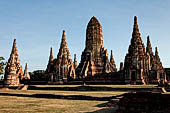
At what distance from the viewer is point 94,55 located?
4216 centimetres

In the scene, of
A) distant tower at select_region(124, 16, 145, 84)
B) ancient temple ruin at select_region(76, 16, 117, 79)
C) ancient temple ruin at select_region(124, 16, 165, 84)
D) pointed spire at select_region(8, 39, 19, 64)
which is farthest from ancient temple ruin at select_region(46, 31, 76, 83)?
distant tower at select_region(124, 16, 145, 84)

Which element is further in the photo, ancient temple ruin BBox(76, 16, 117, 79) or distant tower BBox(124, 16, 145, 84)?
ancient temple ruin BBox(76, 16, 117, 79)

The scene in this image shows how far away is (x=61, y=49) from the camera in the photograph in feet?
120

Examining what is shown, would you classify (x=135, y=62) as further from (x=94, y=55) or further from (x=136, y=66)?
(x=94, y=55)

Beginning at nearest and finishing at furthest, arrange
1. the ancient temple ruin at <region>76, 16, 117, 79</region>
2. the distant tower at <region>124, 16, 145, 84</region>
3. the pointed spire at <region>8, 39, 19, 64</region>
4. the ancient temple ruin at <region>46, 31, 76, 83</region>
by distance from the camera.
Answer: the distant tower at <region>124, 16, 145, 84</region>, the ancient temple ruin at <region>46, 31, 76, 83</region>, the pointed spire at <region>8, 39, 19, 64</region>, the ancient temple ruin at <region>76, 16, 117, 79</region>

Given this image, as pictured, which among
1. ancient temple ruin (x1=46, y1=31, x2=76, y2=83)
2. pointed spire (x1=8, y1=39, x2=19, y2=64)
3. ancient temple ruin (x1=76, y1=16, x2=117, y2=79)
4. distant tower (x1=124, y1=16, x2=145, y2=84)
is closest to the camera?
distant tower (x1=124, y1=16, x2=145, y2=84)

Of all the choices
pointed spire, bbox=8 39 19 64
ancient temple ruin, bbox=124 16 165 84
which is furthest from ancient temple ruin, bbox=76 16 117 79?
pointed spire, bbox=8 39 19 64

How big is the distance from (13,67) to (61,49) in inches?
357

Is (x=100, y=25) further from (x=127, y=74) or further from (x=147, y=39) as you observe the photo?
(x=127, y=74)

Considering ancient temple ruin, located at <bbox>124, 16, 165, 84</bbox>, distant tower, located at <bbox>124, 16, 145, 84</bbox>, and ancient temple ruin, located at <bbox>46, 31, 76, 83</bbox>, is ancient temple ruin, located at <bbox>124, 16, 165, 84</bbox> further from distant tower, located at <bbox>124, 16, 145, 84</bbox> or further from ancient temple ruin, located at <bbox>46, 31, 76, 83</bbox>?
ancient temple ruin, located at <bbox>46, 31, 76, 83</bbox>

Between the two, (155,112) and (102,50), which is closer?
(155,112)

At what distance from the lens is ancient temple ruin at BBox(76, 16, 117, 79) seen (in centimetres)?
3958

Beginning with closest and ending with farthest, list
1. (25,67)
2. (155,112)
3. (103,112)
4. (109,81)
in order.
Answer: (155,112) < (103,112) < (109,81) < (25,67)

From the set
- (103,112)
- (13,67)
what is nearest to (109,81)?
(13,67)
